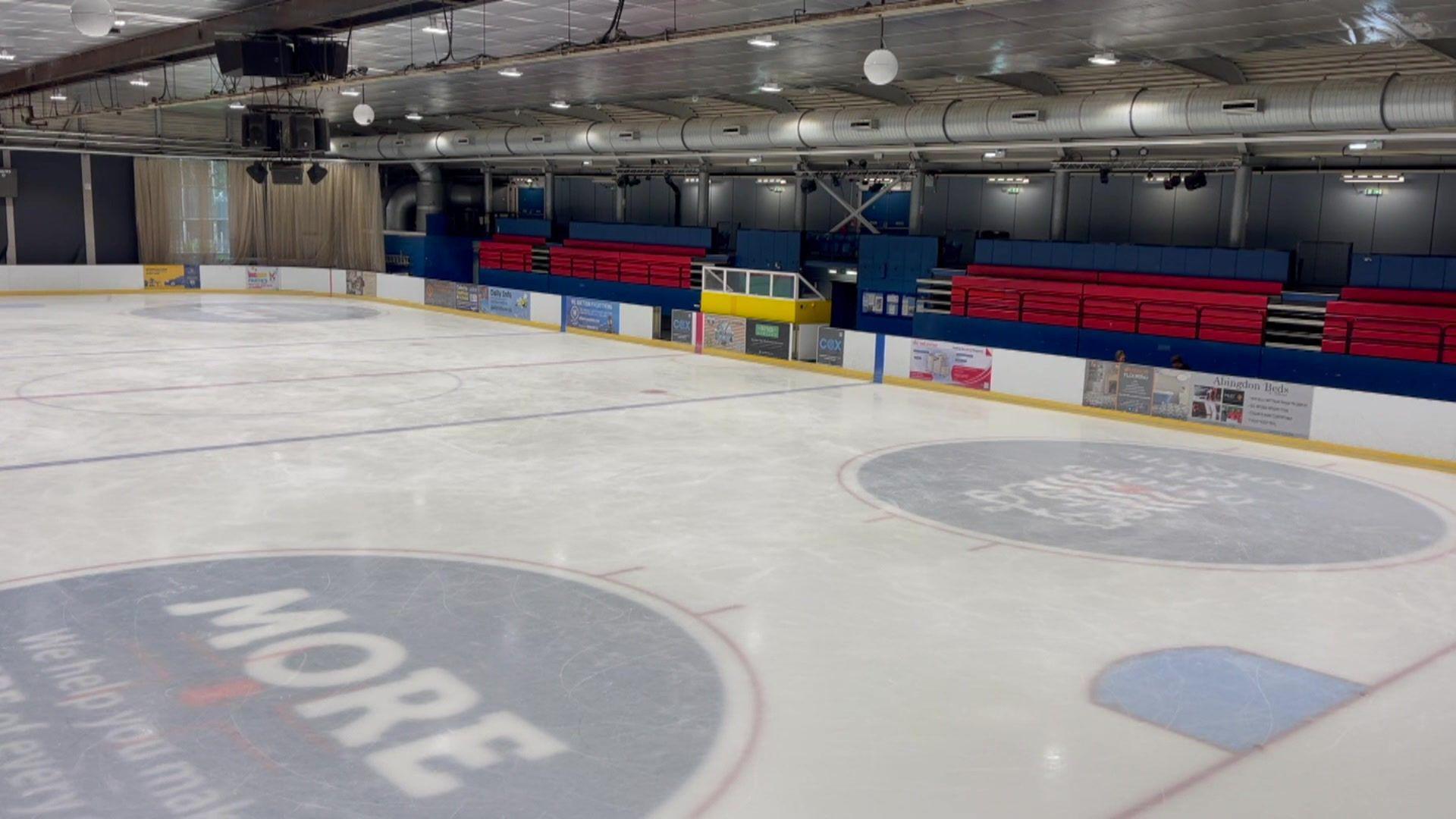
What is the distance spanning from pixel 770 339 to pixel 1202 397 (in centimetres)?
1003

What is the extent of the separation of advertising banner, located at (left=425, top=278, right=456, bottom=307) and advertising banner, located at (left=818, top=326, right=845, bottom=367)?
1458cm

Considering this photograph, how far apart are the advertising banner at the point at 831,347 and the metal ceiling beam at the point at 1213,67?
8.27 meters

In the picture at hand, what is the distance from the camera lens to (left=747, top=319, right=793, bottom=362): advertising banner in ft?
82.8

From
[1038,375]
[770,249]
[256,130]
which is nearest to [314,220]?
[770,249]

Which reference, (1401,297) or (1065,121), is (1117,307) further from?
(1065,121)

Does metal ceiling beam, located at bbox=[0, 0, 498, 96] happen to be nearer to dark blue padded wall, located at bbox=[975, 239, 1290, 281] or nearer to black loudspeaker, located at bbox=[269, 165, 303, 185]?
black loudspeaker, located at bbox=[269, 165, 303, 185]

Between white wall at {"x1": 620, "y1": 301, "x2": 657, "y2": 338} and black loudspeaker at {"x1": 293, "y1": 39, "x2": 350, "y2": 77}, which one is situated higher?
black loudspeaker at {"x1": 293, "y1": 39, "x2": 350, "y2": 77}

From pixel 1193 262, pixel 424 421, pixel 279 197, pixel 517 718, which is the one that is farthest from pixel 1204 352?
pixel 279 197

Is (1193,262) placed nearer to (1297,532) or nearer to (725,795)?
(1297,532)

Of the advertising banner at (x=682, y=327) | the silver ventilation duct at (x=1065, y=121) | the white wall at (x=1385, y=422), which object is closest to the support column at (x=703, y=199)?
the silver ventilation duct at (x=1065, y=121)

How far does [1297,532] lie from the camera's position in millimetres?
12047

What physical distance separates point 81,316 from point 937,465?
81.8 ft

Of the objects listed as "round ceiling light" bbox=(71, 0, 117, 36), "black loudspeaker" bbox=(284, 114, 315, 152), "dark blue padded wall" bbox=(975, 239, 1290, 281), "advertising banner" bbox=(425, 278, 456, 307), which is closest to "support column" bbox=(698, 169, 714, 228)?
"advertising banner" bbox=(425, 278, 456, 307)

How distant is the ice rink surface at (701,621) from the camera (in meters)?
6.08
